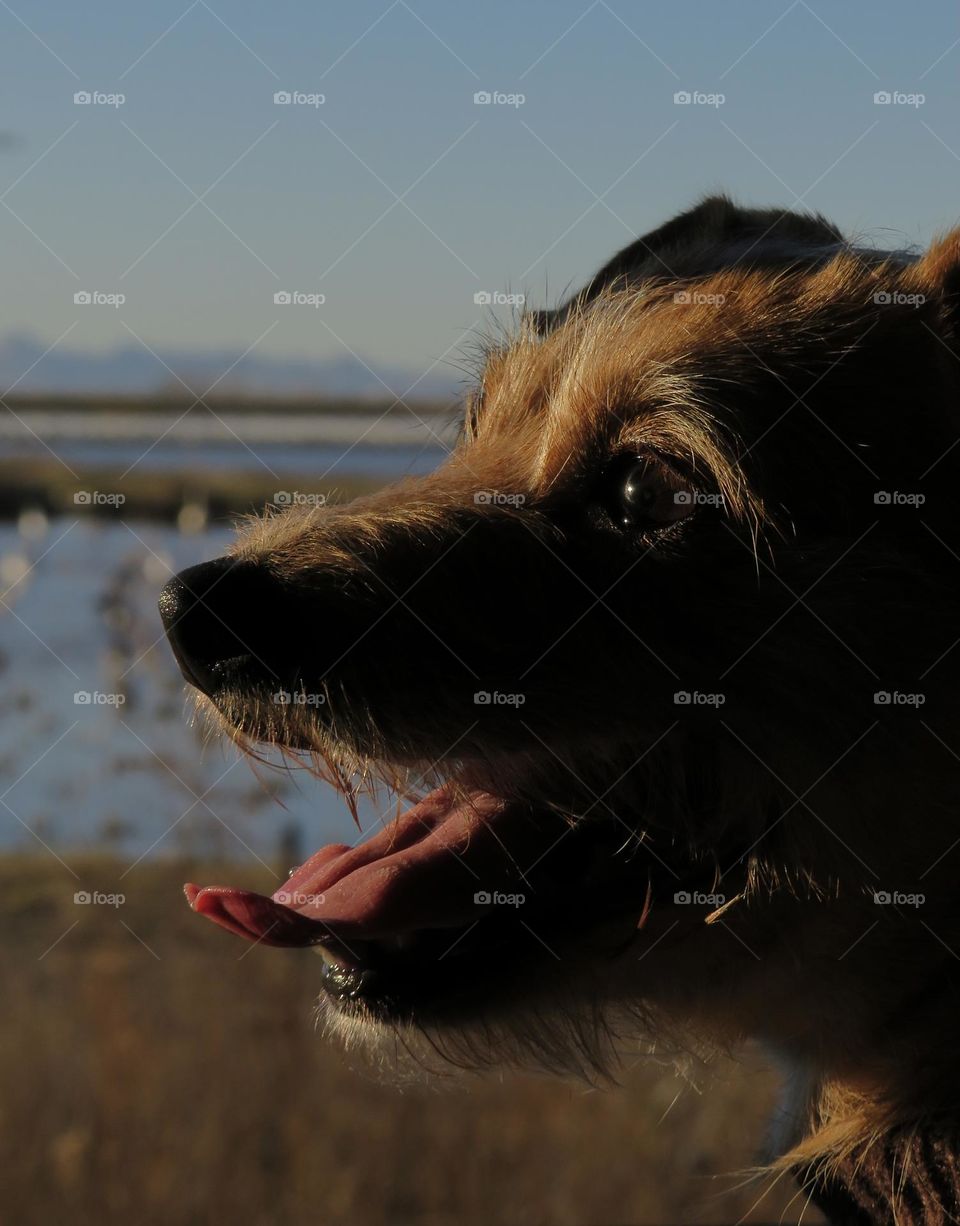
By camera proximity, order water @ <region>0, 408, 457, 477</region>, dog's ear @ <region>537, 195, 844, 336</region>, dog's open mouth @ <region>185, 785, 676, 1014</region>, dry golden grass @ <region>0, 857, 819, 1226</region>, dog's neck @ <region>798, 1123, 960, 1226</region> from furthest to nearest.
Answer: dry golden grass @ <region>0, 857, 819, 1226</region>, water @ <region>0, 408, 457, 477</region>, dog's ear @ <region>537, 195, 844, 336</region>, dog's open mouth @ <region>185, 785, 676, 1014</region>, dog's neck @ <region>798, 1123, 960, 1226</region>

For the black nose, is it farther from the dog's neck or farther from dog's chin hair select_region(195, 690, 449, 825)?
the dog's neck

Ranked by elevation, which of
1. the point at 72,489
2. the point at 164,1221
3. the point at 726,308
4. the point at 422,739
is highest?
the point at 726,308

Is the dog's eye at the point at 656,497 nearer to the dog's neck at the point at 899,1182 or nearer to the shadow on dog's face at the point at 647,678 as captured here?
the shadow on dog's face at the point at 647,678

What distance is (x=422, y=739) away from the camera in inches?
89.2

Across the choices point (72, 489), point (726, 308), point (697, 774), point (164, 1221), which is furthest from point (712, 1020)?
point (72, 489)

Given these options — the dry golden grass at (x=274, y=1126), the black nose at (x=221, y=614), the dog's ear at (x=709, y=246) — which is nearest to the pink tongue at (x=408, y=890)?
the black nose at (x=221, y=614)

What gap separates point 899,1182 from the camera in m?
2.28

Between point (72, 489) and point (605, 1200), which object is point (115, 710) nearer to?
point (72, 489)

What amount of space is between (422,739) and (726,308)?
35.7 inches

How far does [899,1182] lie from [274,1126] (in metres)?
2.39

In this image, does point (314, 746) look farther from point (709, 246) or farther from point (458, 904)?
point (709, 246)

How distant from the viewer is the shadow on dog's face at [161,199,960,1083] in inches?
88.0

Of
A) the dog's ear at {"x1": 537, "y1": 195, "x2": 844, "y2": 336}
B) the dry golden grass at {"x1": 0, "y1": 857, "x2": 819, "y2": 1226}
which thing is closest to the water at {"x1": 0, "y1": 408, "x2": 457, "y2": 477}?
the dog's ear at {"x1": 537, "y1": 195, "x2": 844, "y2": 336}

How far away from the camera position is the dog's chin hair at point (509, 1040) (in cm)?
237
